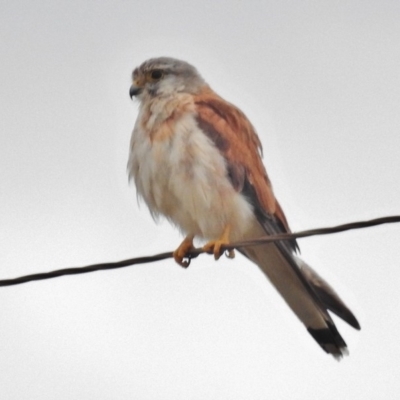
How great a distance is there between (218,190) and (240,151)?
0.37 metres

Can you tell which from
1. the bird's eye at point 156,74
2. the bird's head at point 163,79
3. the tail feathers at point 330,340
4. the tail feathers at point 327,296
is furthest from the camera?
the bird's eye at point 156,74

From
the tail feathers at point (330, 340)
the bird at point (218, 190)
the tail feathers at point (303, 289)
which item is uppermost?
the bird at point (218, 190)

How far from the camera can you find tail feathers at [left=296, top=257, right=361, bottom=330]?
15.7 feet

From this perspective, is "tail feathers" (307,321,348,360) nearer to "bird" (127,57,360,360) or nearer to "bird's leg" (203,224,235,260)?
"bird" (127,57,360,360)

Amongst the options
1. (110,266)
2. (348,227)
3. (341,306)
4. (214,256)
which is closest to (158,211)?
(214,256)

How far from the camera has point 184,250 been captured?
16.8ft

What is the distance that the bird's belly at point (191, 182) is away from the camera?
495cm

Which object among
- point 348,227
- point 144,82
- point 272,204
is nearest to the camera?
point 348,227

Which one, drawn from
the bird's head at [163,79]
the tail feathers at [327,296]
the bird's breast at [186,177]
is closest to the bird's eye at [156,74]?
the bird's head at [163,79]

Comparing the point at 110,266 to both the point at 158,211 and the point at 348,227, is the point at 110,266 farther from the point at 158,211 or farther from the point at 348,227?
the point at 158,211

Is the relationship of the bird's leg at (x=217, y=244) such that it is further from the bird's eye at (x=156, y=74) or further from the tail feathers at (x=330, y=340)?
the bird's eye at (x=156, y=74)

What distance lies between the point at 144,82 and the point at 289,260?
1432 millimetres

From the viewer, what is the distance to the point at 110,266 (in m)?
3.78

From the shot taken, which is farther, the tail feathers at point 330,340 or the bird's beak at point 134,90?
the bird's beak at point 134,90
